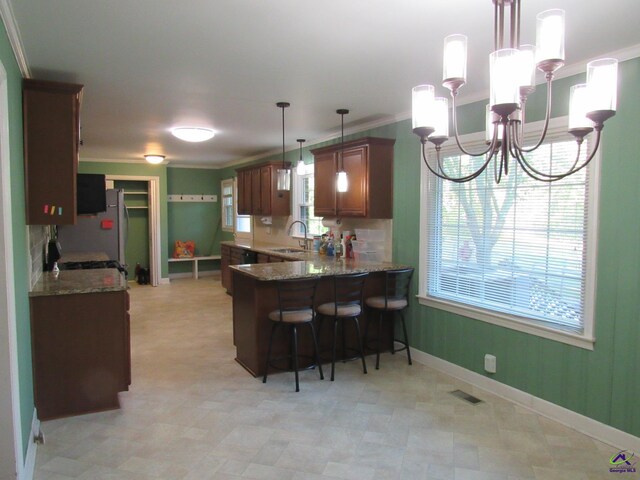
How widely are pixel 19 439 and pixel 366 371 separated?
8.49ft

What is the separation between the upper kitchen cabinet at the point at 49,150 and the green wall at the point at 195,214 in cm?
622

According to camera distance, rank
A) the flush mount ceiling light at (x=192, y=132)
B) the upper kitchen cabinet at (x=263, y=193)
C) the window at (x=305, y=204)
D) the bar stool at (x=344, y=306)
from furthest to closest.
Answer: the upper kitchen cabinet at (x=263, y=193) → the window at (x=305, y=204) → the flush mount ceiling light at (x=192, y=132) → the bar stool at (x=344, y=306)

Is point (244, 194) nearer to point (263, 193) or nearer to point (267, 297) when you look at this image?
point (263, 193)

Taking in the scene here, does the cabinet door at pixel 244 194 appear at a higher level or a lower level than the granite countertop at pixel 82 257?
higher

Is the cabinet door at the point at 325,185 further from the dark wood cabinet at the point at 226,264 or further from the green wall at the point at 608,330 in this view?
the dark wood cabinet at the point at 226,264

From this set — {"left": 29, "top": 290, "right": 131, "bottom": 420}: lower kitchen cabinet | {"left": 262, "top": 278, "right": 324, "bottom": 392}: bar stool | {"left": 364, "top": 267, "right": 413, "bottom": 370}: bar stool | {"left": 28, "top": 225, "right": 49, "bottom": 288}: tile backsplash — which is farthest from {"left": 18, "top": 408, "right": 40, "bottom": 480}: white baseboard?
{"left": 364, "top": 267, "right": 413, "bottom": 370}: bar stool

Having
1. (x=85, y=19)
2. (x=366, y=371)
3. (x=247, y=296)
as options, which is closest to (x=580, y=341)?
(x=366, y=371)

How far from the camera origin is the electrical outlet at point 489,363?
3.46m

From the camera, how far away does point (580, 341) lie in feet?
9.42

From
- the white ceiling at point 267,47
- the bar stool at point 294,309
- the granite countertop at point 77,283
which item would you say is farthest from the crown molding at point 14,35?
the bar stool at point 294,309

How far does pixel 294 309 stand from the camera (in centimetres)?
368

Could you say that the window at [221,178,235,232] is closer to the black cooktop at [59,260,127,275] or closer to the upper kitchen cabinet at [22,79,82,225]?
the black cooktop at [59,260,127,275]

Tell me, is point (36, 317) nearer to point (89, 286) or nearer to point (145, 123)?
point (89, 286)

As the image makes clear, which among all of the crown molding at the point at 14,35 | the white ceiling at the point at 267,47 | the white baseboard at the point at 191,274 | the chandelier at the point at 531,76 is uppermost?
the white ceiling at the point at 267,47
